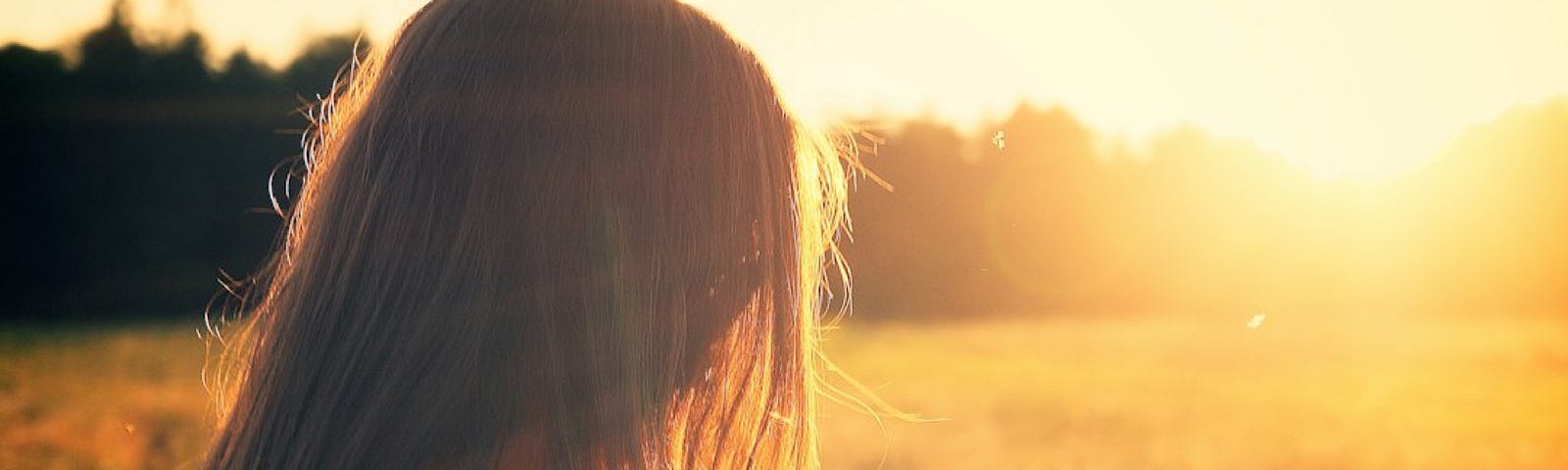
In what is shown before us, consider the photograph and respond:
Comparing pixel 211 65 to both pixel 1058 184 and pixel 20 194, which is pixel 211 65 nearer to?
pixel 20 194

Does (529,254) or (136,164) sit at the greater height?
(136,164)

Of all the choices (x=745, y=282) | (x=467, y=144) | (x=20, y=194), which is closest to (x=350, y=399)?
(x=467, y=144)

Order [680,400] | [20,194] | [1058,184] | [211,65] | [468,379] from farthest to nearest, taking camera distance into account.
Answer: [211,65] < [20,194] < [1058,184] < [680,400] < [468,379]

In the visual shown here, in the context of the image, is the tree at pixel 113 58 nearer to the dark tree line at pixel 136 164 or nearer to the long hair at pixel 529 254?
the dark tree line at pixel 136 164

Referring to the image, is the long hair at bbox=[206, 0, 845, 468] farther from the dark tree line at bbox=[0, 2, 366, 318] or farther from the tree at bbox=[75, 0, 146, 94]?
the tree at bbox=[75, 0, 146, 94]

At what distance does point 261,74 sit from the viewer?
22047mm

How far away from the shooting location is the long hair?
2.89 ft

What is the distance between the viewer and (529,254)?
909mm

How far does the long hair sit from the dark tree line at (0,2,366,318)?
1639 centimetres

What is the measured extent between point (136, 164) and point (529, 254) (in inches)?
879

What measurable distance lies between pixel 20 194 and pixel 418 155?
20.1 m

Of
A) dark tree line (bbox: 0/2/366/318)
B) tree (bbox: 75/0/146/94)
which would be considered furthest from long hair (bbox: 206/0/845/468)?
tree (bbox: 75/0/146/94)

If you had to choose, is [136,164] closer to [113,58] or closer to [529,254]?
[113,58]

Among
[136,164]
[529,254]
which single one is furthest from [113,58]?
[529,254]
